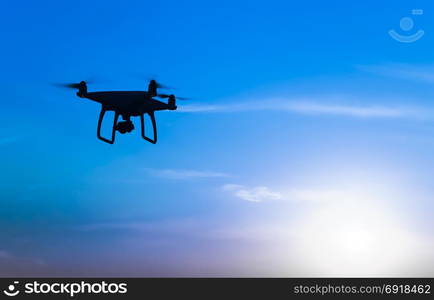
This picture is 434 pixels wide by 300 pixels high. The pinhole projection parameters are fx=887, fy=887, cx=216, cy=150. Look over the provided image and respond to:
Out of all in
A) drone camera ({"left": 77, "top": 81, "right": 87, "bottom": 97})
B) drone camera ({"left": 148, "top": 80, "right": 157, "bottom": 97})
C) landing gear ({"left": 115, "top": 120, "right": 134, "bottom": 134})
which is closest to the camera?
drone camera ({"left": 148, "top": 80, "right": 157, "bottom": 97})

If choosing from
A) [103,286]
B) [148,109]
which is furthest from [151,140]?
[103,286]

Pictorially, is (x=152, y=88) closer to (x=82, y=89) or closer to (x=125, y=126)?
(x=125, y=126)

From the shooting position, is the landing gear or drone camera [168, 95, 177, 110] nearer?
the landing gear

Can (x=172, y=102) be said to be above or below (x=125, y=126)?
above

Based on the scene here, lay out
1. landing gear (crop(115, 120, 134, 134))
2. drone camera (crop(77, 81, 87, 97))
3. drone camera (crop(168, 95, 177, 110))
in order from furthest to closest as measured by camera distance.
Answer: drone camera (crop(168, 95, 177, 110))
drone camera (crop(77, 81, 87, 97))
landing gear (crop(115, 120, 134, 134))

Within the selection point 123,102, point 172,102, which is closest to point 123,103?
point 123,102

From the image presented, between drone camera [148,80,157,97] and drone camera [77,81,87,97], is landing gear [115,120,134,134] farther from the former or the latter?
drone camera [77,81,87,97]

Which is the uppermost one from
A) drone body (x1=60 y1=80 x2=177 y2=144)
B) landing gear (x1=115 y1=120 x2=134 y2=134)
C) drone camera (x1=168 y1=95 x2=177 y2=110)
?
drone camera (x1=168 y1=95 x2=177 y2=110)

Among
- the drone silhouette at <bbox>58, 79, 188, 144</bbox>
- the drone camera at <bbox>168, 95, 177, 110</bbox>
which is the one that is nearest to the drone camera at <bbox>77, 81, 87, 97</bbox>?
the drone silhouette at <bbox>58, 79, 188, 144</bbox>

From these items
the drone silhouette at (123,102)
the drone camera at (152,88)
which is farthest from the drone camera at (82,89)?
the drone camera at (152,88)

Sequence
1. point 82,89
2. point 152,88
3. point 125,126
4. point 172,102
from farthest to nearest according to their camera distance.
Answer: point 172,102, point 82,89, point 125,126, point 152,88

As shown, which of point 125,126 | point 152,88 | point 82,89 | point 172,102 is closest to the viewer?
point 152,88
